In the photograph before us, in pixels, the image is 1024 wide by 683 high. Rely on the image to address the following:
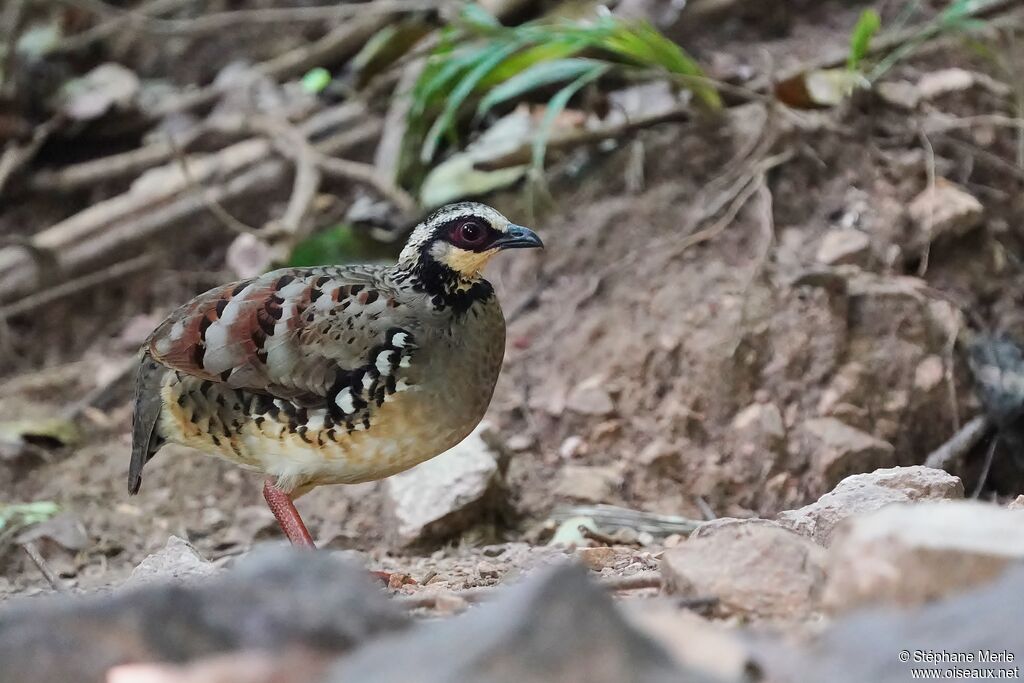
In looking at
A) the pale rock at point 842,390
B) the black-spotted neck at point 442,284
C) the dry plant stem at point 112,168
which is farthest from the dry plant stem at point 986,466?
the dry plant stem at point 112,168

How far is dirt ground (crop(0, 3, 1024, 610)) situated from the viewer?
4.48m

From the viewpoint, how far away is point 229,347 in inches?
132

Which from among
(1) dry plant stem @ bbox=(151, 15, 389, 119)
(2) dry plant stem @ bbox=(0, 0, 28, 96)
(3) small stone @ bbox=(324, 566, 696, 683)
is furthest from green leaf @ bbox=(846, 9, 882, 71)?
(2) dry plant stem @ bbox=(0, 0, 28, 96)

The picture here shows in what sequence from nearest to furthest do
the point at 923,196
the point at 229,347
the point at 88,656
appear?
the point at 88,656 < the point at 229,347 < the point at 923,196

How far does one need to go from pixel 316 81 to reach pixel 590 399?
3.15 metres

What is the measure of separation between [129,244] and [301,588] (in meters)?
5.05

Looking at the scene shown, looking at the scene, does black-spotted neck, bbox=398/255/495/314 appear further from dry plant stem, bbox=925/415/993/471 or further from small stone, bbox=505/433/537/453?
dry plant stem, bbox=925/415/993/471

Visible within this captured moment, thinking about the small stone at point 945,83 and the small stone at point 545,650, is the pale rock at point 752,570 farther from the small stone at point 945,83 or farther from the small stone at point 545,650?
the small stone at point 945,83

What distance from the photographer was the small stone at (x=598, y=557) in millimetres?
3059

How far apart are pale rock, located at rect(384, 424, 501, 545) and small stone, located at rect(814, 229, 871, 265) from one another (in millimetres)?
1773

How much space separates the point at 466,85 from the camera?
5387 mm

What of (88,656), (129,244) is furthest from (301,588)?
(129,244)

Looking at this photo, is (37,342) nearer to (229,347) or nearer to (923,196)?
(229,347)

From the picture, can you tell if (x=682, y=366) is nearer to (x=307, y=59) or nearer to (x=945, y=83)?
(x=945, y=83)
